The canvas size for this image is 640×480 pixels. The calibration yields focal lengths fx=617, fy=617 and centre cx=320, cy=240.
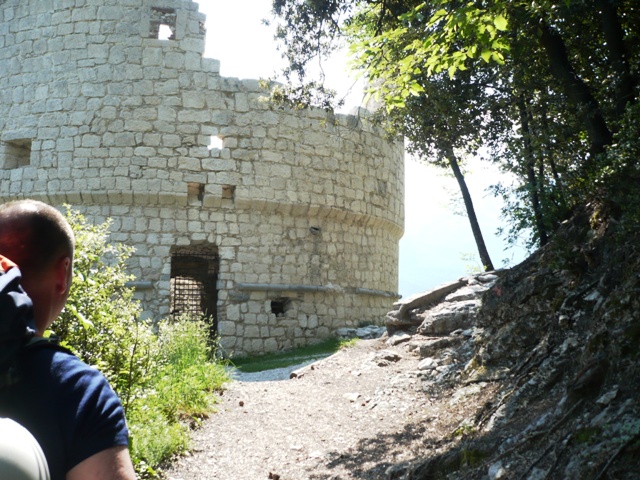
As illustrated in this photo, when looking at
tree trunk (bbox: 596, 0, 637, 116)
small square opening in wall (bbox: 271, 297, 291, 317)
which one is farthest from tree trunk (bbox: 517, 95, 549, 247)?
small square opening in wall (bbox: 271, 297, 291, 317)

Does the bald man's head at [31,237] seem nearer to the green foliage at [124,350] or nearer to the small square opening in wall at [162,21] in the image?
the green foliage at [124,350]

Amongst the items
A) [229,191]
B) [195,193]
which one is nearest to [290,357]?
[229,191]

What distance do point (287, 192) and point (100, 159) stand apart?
11.3 feet

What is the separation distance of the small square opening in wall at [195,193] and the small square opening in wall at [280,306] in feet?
7.82

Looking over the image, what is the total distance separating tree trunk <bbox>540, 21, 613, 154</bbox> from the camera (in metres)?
5.66

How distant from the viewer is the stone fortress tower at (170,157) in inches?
438

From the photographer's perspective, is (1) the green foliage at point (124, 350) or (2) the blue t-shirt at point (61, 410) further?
(1) the green foliage at point (124, 350)

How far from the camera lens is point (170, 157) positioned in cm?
1112

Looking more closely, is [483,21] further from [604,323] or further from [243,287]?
[243,287]

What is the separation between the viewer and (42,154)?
1144cm

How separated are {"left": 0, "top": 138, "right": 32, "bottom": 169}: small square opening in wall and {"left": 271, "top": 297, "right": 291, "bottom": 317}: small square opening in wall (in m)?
5.47

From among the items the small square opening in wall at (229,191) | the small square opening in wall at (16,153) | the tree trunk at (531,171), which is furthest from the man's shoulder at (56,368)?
the small square opening in wall at (16,153)

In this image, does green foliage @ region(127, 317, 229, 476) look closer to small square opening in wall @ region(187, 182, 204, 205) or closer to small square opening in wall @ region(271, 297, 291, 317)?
small square opening in wall @ region(187, 182, 204, 205)

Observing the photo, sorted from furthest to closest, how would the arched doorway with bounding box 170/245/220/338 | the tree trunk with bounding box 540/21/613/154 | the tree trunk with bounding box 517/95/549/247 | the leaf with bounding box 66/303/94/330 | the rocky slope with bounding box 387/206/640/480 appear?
the arched doorway with bounding box 170/245/220/338
the tree trunk with bounding box 517/95/549/247
the tree trunk with bounding box 540/21/613/154
the leaf with bounding box 66/303/94/330
the rocky slope with bounding box 387/206/640/480
